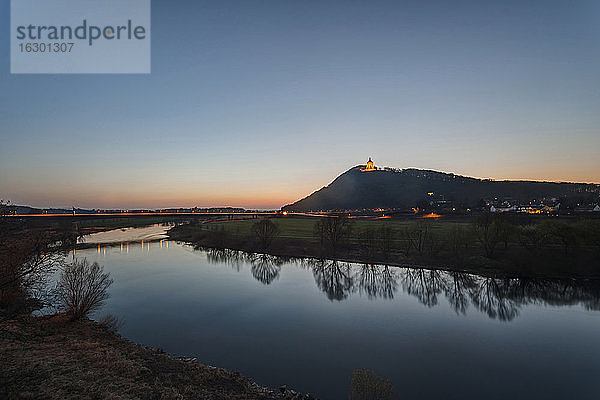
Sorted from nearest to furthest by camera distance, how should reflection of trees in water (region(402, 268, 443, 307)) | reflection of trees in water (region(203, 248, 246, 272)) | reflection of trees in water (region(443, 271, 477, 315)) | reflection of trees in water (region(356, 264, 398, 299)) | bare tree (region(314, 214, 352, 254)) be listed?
reflection of trees in water (region(443, 271, 477, 315)), reflection of trees in water (region(402, 268, 443, 307)), reflection of trees in water (region(356, 264, 398, 299)), reflection of trees in water (region(203, 248, 246, 272)), bare tree (region(314, 214, 352, 254))

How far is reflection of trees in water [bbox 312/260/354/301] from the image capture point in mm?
31875

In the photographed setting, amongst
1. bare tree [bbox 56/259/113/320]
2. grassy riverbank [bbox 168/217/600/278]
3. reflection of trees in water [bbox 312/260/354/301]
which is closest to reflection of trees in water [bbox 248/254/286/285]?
grassy riverbank [bbox 168/217/600/278]

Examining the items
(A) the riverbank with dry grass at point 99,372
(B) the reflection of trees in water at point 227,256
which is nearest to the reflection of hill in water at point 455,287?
(B) the reflection of trees in water at point 227,256

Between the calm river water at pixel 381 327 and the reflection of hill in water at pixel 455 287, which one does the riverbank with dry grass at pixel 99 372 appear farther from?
the reflection of hill in water at pixel 455 287

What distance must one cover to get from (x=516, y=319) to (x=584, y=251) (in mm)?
23432

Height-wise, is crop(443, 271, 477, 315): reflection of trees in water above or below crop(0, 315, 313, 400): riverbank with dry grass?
below

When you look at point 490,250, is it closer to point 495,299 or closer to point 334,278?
point 495,299

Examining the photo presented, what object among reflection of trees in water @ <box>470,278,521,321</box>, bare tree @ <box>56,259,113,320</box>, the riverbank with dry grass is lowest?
reflection of trees in water @ <box>470,278,521,321</box>

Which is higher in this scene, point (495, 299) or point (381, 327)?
point (381, 327)

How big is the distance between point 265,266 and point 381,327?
2586 cm

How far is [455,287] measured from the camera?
33000mm

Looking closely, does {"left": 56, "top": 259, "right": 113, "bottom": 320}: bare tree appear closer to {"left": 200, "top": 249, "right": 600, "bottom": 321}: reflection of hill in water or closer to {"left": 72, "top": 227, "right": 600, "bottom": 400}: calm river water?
{"left": 72, "top": 227, "right": 600, "bottom": 400}: calm river water

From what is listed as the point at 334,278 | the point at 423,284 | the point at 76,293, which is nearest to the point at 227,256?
the point at 334,278

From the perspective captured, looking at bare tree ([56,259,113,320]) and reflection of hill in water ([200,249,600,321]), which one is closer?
bare tree ([56,259,113,320])
